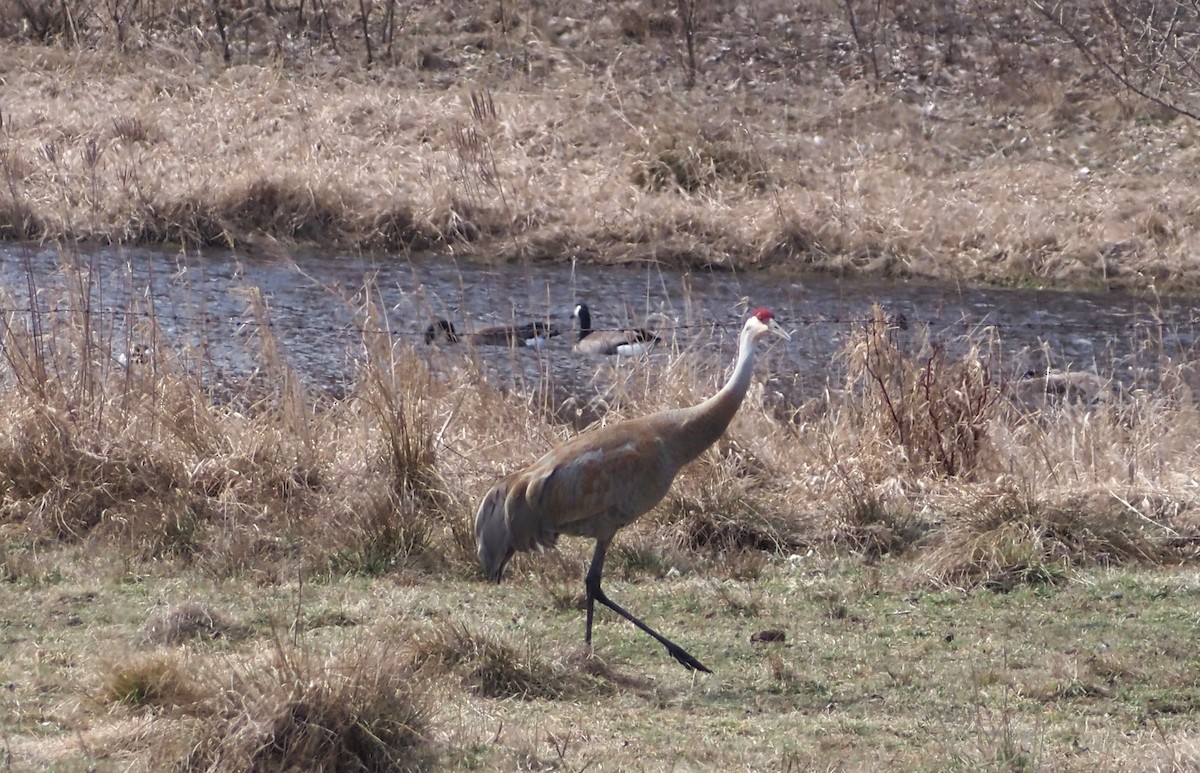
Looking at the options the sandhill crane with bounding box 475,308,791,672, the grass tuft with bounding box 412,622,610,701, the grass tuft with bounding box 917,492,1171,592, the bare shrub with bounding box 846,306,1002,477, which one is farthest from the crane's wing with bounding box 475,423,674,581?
the bare shrub with bounding box 846,306,1002,477

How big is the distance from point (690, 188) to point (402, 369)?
12.0m

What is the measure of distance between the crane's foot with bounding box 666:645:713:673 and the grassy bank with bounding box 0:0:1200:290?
10.7 meters

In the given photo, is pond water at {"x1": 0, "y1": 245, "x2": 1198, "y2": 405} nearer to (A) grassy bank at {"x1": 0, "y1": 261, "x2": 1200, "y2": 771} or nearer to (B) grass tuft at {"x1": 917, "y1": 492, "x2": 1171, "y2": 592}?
(A) grassy bank at {"x1": 0, "y1": 261, "x2": 1200, "y2": 771}

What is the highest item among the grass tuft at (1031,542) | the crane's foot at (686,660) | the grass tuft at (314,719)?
the grass tuft at (314,719)

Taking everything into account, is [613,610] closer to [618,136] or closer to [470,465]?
[470,465]

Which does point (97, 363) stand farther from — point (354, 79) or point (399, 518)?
point (354, 79)

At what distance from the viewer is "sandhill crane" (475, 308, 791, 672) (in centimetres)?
630

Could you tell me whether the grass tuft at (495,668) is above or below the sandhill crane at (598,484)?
below

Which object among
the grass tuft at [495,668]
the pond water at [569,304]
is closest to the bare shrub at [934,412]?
the pond water at [569,304]

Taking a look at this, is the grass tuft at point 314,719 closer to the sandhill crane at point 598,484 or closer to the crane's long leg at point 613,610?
the crane's long leg at point 613,610

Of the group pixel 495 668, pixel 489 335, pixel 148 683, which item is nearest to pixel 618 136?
pixel 489 335

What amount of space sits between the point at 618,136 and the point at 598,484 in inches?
634

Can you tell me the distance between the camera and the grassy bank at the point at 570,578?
4.74 meters

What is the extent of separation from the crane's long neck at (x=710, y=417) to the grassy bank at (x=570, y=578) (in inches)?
31.8
